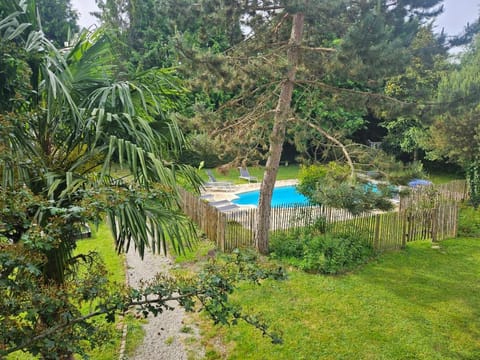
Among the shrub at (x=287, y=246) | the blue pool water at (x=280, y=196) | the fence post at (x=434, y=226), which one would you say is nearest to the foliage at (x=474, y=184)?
the fence post at (x=434, y=226)

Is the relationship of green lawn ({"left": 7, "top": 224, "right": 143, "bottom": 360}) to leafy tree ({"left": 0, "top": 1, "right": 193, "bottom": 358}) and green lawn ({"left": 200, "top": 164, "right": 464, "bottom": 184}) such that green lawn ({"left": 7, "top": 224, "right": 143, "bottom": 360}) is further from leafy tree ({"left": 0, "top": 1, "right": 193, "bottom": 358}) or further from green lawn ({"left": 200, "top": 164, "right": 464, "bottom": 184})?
green lawn ({"left": 200, "top": 164, "right": 464, "bottom": 184})

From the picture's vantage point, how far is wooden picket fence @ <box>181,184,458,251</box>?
845 centimetres

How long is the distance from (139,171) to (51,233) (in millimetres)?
1159

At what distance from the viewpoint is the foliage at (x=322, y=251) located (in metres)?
7.46

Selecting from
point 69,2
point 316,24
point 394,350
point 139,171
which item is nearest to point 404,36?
point 316,24

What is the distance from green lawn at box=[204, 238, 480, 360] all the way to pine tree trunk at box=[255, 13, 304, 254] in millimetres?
1293

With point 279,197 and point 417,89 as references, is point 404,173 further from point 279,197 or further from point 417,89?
point 279,197

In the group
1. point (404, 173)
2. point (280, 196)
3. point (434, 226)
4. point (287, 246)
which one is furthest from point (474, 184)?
point (287, 246)

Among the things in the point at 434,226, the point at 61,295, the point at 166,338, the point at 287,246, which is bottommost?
the point at 166,338

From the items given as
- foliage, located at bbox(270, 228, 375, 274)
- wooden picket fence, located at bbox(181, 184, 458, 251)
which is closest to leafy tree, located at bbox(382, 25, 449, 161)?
wooden picket fence, located at bbox(181, 184, 458, 251)

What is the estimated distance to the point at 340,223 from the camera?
890cm

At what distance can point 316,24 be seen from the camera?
326 inches

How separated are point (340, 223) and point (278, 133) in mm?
3146

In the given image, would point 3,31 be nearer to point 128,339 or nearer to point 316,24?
point 128,339
